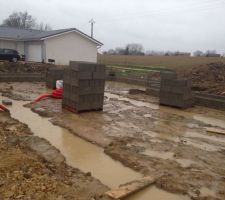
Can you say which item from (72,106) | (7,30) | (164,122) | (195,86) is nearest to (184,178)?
(164,122)

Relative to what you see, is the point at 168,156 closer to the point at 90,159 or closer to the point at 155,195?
the point at 90,159

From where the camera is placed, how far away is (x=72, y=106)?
1203cm

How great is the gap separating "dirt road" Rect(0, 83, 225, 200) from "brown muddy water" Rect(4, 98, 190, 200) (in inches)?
8.1

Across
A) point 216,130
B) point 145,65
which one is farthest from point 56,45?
point 216,130

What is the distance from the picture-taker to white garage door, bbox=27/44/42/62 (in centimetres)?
3122

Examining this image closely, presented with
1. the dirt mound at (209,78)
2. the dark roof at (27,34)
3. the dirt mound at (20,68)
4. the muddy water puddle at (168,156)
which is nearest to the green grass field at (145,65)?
the dirt mound at (209,78)

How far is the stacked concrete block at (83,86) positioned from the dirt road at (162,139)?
43 cm

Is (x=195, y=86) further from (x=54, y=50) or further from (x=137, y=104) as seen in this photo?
(x=54, y=50)

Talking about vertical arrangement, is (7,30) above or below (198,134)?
above

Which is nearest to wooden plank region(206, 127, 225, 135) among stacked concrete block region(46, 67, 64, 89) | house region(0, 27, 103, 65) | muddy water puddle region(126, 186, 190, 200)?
muddy water puddle region(126, 186, 190, 200)

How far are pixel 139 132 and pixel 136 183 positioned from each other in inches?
151

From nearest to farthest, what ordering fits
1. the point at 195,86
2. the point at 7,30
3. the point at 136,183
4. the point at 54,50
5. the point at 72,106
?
the point at 136,183 → the point at 72,106 → the point at 195,86 → the point at 54,50 → the point at 7,30

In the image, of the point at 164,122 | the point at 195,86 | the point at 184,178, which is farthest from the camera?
the point at 195,86

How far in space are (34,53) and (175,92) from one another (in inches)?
847
